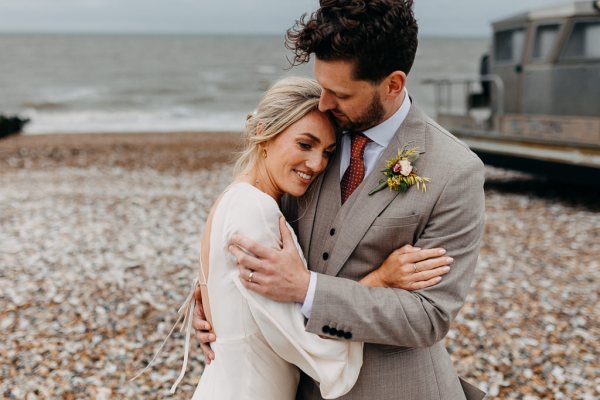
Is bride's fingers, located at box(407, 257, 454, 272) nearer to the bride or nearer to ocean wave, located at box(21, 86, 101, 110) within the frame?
the bride

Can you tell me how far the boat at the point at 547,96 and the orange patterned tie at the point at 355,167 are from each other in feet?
29.0

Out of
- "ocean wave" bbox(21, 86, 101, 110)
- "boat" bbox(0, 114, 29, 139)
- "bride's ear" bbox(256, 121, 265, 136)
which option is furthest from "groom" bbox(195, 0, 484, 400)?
"ocean wave" bbox(21, 86, 101, 110)

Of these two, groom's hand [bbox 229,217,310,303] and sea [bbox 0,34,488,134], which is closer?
groom's hand [bbox 229,217,310,303]

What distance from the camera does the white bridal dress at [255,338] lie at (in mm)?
2221

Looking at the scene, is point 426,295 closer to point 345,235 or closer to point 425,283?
point 425,283

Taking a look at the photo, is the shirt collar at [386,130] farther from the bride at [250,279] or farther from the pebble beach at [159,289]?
the pebble beach at [159,289]

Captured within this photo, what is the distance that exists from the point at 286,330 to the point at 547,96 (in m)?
10.8

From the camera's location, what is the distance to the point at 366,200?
2338 millimetres

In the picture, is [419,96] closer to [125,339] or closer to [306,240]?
[125,339]

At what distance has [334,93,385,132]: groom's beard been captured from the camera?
2.37m

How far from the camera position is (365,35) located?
2186 millimetres

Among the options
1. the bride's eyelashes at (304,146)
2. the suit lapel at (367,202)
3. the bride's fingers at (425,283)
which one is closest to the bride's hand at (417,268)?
the bride's fingers at (425,283)

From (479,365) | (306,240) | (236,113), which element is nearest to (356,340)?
(306,240)

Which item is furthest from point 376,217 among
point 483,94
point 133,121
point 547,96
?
point 133,121
